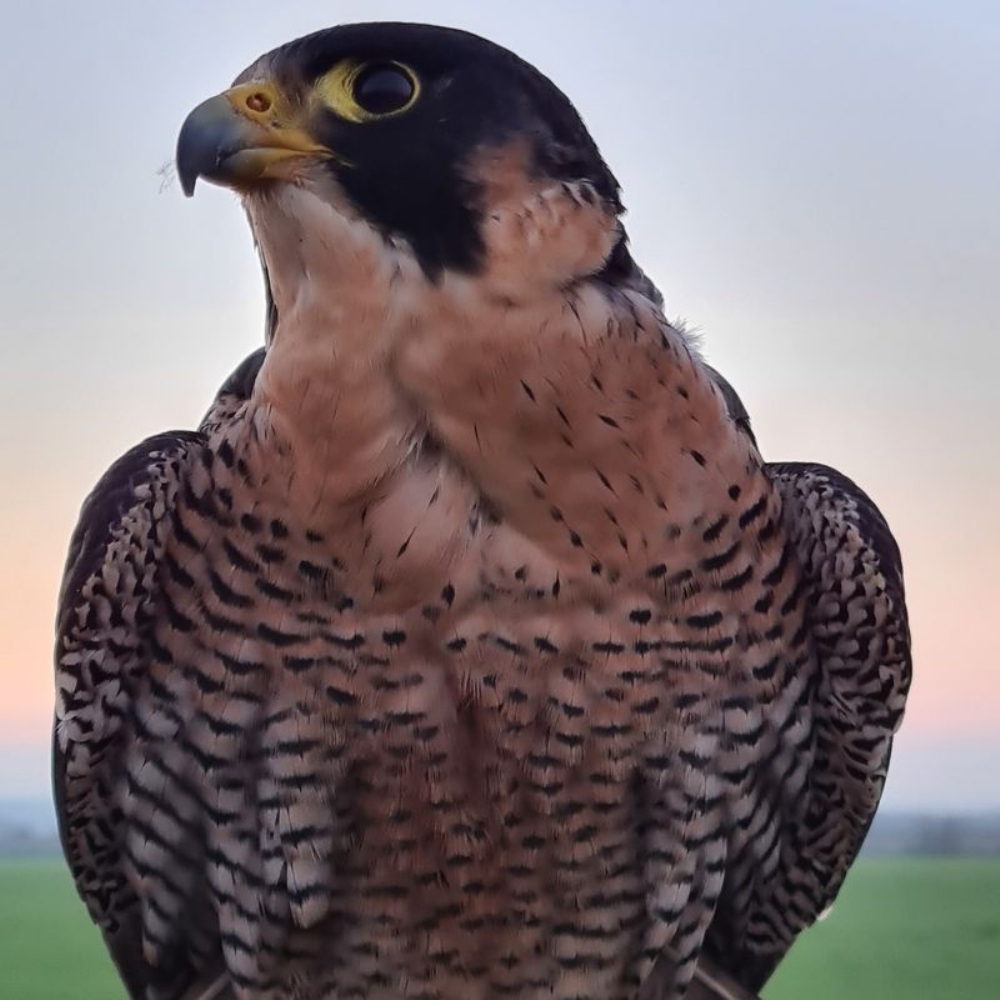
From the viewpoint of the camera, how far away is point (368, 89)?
2.75 feet

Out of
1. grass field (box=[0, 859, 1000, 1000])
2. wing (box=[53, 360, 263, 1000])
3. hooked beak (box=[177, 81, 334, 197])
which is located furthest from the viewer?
grass field (box=[0, 859, 1000, 1000])

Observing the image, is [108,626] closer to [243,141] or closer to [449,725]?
[449,725]

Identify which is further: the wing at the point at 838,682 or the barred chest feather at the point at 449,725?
the wing at the point at 838,682

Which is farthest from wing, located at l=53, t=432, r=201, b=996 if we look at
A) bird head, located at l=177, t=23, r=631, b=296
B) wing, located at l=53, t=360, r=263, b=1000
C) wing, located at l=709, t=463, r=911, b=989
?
wing, located at l=709, t=463, r=911, b=989

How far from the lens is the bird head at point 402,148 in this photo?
824 mm

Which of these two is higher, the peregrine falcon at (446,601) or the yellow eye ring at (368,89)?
the yellow eye ring at (368,89)

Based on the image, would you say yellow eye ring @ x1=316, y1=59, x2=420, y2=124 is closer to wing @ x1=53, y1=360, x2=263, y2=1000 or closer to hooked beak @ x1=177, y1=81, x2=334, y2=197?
hooked beak @ x1=177, y1=81, x2=334, y2=197

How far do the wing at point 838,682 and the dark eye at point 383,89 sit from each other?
53 cm

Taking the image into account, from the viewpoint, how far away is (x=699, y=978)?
124 cm

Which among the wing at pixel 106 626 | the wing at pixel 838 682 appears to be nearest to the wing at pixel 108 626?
the wing at pixel 106 626

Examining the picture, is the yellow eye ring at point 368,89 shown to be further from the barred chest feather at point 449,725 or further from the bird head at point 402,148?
the barred chest feather at point 449,725

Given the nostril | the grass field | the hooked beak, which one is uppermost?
the nostril

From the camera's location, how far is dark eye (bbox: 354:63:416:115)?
2.74 ft

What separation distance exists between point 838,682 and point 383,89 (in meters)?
0.69
